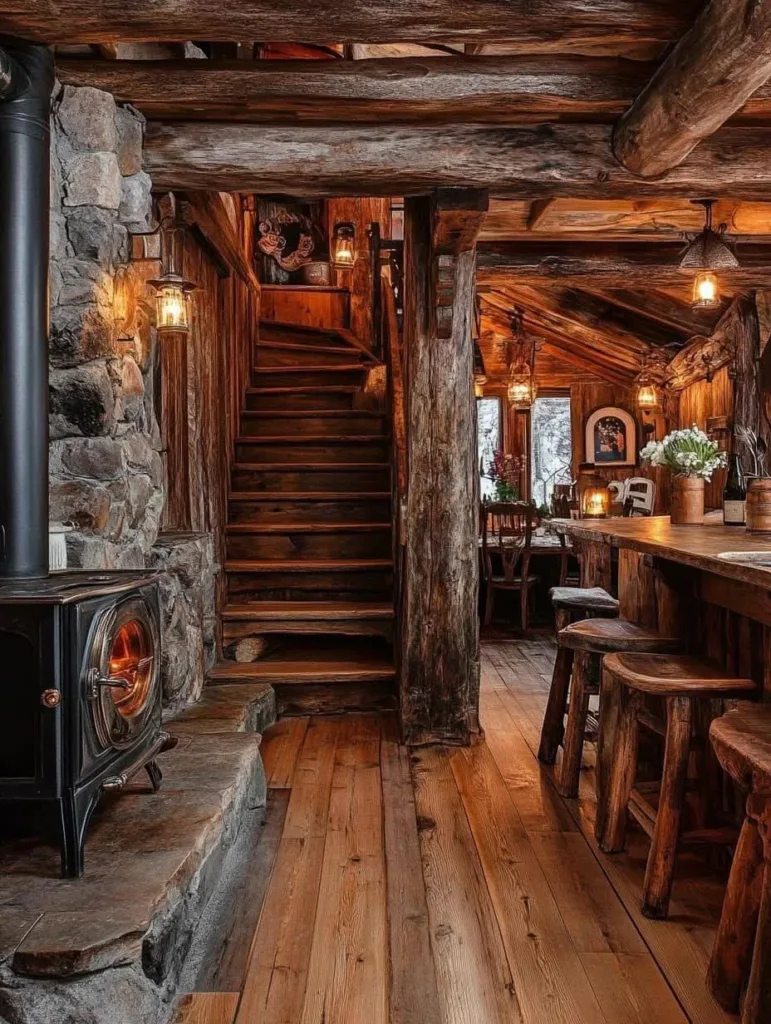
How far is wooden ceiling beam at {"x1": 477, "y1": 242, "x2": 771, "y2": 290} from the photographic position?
5605mm

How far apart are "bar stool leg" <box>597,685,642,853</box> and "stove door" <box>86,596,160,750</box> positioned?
1463 millimetres

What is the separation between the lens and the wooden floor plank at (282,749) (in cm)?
340

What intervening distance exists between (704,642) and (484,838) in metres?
1.08

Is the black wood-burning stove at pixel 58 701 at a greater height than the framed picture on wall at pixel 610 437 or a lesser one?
lesser

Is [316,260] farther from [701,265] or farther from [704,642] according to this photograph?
[704,642]

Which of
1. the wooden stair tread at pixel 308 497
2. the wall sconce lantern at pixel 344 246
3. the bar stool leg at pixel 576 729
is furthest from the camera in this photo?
the wall sconce lantern at pixel 344 246

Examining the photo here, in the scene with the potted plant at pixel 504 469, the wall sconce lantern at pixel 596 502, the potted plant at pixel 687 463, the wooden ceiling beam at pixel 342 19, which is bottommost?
the wall sconce lantern at pixel 596 502

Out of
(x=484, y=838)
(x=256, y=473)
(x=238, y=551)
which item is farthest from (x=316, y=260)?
(x=484, y=838)

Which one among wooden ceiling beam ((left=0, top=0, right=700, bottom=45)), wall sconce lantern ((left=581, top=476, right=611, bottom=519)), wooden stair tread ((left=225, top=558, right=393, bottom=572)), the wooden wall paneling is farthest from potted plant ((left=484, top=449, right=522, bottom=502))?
wooden ceiling beam ((left=0, top=0, right=700, bottom=45))

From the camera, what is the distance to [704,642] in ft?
9.90

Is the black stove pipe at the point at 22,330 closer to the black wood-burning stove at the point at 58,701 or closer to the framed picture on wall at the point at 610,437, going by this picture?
the black wood-burning stove at the point at 58,701

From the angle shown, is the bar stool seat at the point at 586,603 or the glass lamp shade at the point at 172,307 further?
the bar stool seat at the point at 586,603

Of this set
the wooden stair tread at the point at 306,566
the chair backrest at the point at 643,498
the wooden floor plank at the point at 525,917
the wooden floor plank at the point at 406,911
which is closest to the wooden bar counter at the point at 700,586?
the wooden floor plank at the point at 525,917

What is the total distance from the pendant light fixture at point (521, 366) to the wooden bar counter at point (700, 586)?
586cm
